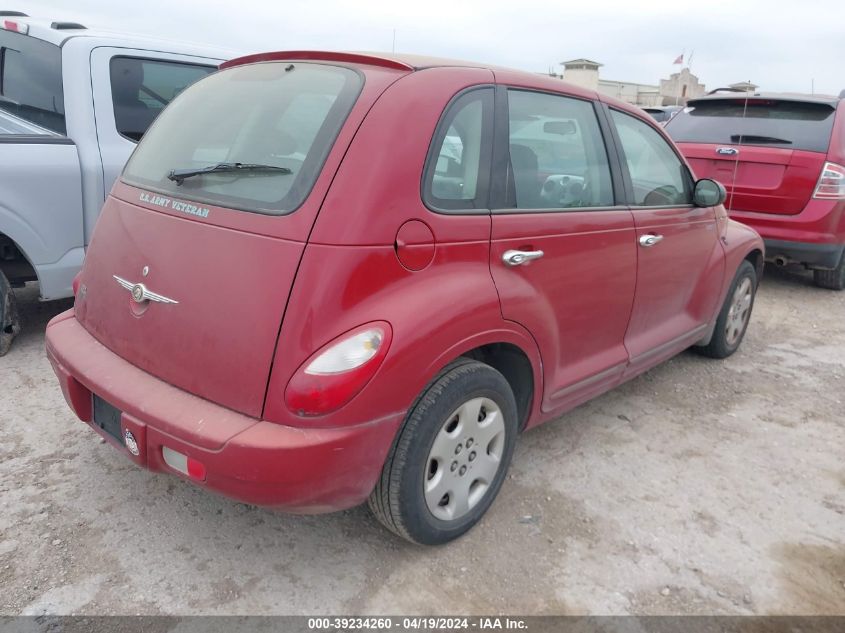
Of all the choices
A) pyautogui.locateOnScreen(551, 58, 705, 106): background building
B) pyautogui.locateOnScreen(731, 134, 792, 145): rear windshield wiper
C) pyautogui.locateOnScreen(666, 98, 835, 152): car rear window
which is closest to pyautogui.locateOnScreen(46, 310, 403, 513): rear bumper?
pyautogui.locateOnScreen(666, 98, 835, 152): car rear window

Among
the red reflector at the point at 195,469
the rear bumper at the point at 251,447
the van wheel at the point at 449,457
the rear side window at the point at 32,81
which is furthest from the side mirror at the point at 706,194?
the rear side window at the point at 32,81

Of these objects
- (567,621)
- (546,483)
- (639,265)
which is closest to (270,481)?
(567,621)

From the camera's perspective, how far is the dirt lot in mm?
2285

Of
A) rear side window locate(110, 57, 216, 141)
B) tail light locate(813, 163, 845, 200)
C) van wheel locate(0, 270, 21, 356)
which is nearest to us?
van wheel locate(0, 270, 21, 356)

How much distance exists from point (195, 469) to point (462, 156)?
4.51 ft

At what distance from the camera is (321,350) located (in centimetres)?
198

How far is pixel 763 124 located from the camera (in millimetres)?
6086

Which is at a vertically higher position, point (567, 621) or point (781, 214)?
point (781, 214)

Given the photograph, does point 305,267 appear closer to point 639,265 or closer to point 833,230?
point 639,265

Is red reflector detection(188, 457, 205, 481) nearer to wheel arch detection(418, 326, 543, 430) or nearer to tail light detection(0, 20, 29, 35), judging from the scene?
wheel arch detection(418, 326, 543, 430)

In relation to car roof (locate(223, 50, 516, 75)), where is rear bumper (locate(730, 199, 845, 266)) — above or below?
below

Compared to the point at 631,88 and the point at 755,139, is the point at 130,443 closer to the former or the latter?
the point at 755,139

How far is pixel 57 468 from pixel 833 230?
618 centimetres

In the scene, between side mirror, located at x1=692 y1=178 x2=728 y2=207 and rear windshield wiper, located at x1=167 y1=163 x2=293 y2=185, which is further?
side mirror, located at x1=692 y1=178 x2=728 y2=207
